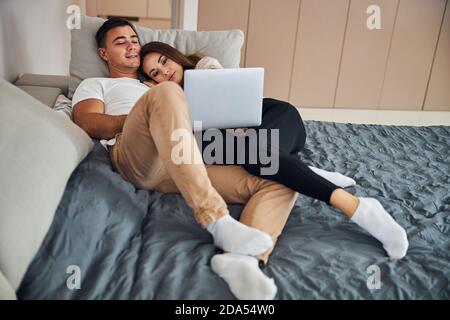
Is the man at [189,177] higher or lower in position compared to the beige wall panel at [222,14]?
lower

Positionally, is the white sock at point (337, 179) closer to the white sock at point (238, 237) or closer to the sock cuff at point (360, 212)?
the sock cuff at point (360, 212)

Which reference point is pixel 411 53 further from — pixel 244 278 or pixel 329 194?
pixel 244 278

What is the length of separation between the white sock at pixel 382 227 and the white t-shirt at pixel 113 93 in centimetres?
86

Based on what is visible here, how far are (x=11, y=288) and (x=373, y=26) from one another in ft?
10.8

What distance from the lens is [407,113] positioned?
12.0ft

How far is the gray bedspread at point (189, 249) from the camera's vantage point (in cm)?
96

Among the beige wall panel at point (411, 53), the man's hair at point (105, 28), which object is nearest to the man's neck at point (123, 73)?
the man's hair at point (105, 28)

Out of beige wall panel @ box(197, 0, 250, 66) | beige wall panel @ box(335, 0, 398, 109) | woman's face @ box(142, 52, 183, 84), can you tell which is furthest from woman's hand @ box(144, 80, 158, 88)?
beige wall panel @ box(335, 0, 398, 109)

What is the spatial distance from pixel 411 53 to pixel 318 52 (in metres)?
0.78

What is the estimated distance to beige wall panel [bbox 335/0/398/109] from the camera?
337cm

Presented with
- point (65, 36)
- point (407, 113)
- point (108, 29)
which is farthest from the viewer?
point (407, 113)

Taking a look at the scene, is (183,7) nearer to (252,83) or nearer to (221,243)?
(252,83)

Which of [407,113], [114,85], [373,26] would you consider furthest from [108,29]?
[407,113]

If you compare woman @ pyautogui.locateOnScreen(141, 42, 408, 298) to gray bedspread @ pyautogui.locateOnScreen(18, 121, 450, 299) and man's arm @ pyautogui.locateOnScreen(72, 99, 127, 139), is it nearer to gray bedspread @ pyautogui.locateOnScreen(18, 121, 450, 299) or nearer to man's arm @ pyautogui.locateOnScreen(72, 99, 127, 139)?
gray bedspread @ pyautogui.locateOnScreen(18, 121, 450, 299)
